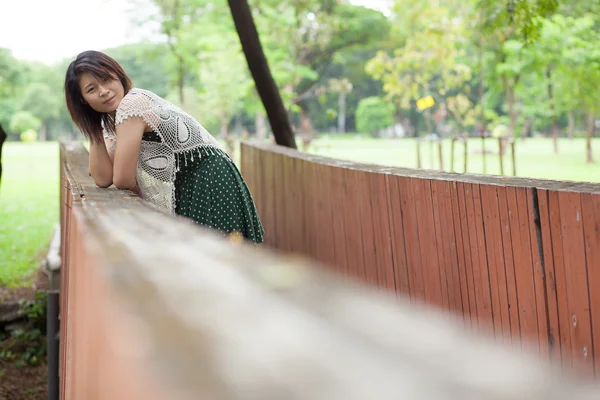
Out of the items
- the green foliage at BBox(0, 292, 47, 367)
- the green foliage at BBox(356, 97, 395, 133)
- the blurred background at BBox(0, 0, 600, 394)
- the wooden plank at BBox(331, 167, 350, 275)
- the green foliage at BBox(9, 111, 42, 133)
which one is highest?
the green foliage at BBox(9, 111, 42, 133)

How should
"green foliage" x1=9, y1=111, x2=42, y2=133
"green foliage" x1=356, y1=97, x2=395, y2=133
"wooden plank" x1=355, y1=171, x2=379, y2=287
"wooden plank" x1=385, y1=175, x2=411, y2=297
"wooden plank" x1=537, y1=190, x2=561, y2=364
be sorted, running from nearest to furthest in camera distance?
"wooden plank" x1=537, y1=190, x2=561, y2=364
"wooden plank" x1=385, y1=175, x2=411, y2=297
"wooden plank" x1=355, y1=171, x2=379, y2=287
"green foliage" x1=356, y1=97, x2=395, y2=133
"green foliage" x1=9, y1=111, x2=42, y2=133

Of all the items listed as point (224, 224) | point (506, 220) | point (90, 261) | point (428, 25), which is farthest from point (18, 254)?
point (428, 25)

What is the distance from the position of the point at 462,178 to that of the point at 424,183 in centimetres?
27

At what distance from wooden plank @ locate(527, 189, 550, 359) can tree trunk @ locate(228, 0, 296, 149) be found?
5.96 metres

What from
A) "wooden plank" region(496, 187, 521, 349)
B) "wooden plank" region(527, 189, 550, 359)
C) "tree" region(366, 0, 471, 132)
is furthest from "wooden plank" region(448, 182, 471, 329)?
"tree" region(366, 0, 471, 132)

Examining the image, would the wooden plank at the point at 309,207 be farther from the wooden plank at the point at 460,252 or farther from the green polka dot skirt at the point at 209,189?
the wooden plank at the point at 460,252

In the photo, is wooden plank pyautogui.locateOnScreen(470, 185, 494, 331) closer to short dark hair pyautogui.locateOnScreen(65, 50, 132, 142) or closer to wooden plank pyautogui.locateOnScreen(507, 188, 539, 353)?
wooden plank pyautogui.locateOnScreen(507, 188, 539, 353)

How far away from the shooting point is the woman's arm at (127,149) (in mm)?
3643

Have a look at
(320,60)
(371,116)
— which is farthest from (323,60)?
(371,116)

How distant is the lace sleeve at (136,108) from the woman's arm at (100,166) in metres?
0.36

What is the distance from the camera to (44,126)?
93.4 m

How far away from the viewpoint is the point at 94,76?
4.00 meters

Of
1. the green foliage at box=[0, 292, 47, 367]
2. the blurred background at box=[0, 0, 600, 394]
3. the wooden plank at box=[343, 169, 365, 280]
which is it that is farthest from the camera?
the blurred background at box=[0, 0, 600, 394]

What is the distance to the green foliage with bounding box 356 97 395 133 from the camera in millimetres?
77781
